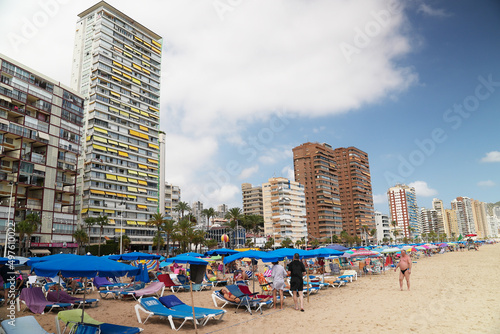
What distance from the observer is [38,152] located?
4797 cm

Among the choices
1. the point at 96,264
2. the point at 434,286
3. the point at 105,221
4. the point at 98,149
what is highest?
the point at 98,149

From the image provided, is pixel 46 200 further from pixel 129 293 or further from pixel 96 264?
pixel 96 264

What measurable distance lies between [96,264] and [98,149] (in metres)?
65.7

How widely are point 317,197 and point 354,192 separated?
23.3m

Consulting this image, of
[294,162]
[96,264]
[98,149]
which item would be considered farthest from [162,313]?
[294,162]

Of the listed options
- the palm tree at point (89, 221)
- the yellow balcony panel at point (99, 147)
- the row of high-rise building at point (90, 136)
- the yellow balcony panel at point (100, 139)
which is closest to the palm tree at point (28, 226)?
the row of high-rise building at point (90, 136)

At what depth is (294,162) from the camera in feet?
416

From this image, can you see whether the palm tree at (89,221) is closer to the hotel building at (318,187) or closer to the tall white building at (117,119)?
the tall white building at (117,119)

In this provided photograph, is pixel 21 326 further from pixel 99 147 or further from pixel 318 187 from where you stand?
pixel 318 187

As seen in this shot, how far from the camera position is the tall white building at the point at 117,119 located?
65875 mm

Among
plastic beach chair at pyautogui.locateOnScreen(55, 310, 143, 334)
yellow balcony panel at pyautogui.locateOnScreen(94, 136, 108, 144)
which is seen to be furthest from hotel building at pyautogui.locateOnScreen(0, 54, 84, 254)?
plastic beach chair at pyautogui.locateOnScreen(55, 310, 143, 334)

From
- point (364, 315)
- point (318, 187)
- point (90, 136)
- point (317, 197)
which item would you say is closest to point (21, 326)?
point (364, 315)

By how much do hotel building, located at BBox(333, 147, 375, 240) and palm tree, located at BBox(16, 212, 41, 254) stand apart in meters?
110

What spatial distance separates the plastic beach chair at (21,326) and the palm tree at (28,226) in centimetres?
4051
